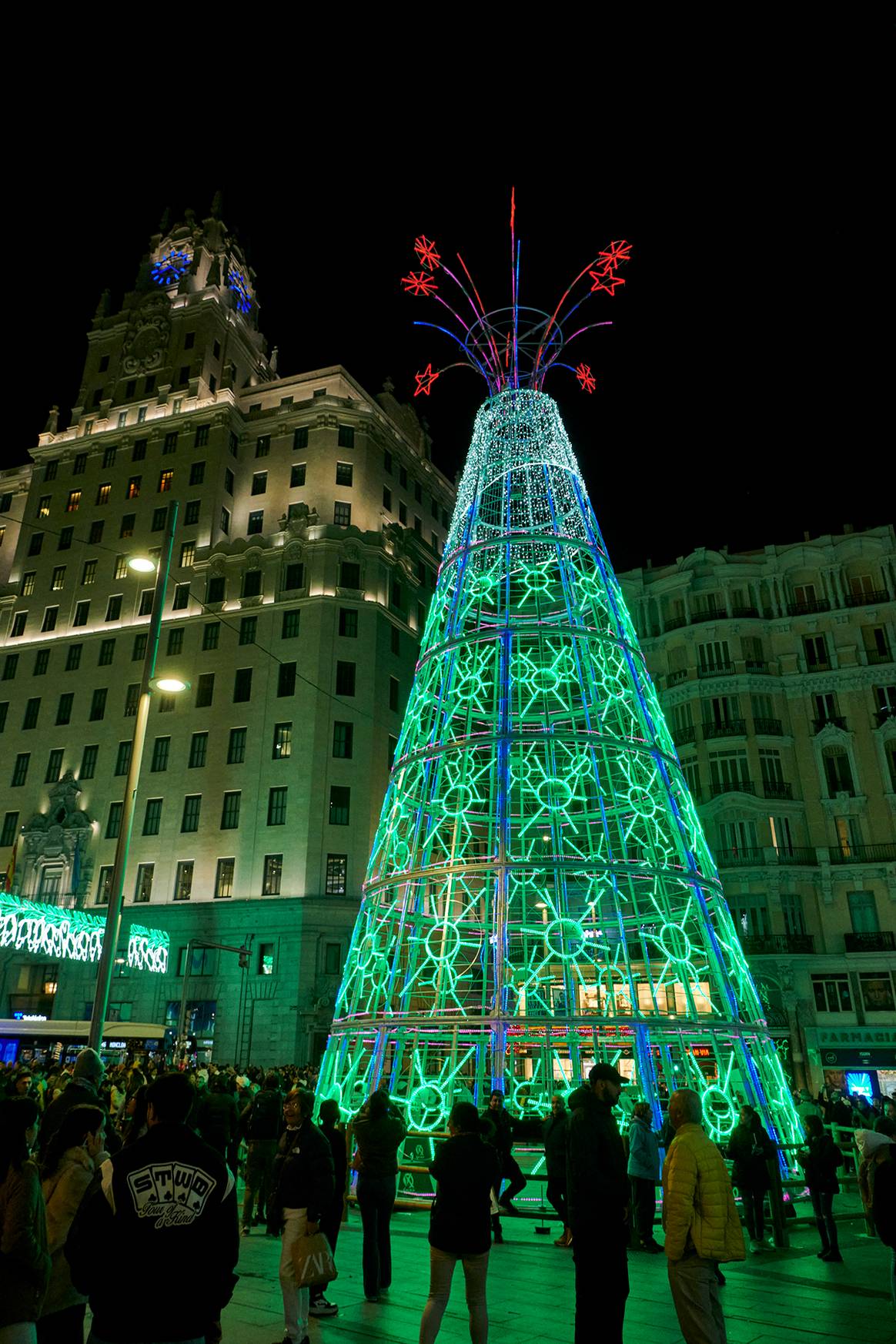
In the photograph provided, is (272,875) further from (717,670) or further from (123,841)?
(123,841)

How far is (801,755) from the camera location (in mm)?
37844

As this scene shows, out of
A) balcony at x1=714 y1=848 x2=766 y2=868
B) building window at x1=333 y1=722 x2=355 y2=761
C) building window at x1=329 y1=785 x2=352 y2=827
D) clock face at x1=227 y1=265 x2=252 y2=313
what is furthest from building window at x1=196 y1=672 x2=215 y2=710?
clock face at x1=227 y1=265 x2=252 y2=313

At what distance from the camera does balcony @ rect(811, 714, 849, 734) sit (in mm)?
37588

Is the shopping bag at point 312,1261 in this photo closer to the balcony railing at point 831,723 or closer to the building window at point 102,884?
the balcony railing at point 831,723

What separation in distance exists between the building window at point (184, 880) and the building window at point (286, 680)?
29.3 feet

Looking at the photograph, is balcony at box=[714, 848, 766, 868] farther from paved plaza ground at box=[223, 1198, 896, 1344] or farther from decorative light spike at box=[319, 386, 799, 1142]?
paved plaza ground at box=[223, 1198, 896, 1344]

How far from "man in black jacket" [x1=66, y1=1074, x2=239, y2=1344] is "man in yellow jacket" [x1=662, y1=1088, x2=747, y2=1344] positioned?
2831mm

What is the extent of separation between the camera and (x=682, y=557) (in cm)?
4275

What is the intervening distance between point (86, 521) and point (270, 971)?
2943cm

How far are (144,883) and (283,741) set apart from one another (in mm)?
9383

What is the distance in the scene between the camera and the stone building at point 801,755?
3338cm

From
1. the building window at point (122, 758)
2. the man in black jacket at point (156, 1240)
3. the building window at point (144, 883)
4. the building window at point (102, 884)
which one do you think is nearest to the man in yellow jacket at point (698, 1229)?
the man in black jacket at point (156, 1240)

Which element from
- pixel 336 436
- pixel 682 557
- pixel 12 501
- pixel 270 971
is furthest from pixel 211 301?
pixel 270 971

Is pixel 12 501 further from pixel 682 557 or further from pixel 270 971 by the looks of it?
pixel 682 557
